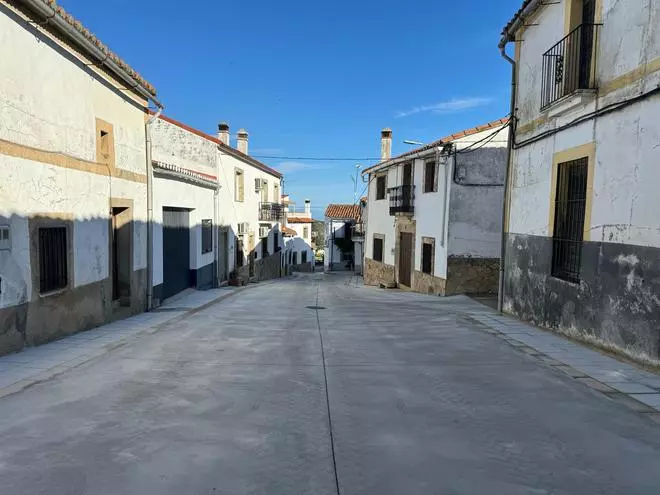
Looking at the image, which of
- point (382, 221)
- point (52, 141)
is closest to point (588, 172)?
point (52, 141)

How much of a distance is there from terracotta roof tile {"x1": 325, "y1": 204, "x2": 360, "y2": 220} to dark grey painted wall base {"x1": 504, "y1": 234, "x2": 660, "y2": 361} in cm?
3023

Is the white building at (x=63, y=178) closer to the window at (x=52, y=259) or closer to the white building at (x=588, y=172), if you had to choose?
the window at (x=52, y=259)

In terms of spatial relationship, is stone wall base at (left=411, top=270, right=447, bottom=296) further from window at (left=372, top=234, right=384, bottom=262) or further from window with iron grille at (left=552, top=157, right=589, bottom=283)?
window with iron grille at (left=552, top=157, right=589, bottom=283)

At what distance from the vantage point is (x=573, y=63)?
7.19 metres

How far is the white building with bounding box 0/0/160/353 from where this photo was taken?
5.67 m

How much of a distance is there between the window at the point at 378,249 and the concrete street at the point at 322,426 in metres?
15.2

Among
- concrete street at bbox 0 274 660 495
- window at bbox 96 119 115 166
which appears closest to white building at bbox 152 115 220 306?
window at bbox 96 119 115 166

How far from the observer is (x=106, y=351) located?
6.18 m

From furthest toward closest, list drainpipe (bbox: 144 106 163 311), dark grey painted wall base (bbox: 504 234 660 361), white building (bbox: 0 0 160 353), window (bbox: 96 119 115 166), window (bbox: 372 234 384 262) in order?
1. window (bbox: 372 234 384 262)
2. drainpipe (bbox: 144 106 163 311)
3. window (bbox: 96 119 115 166)
4. white building (bbox: 0 0 160 353)
5. dark grey painted wall base (bbox: 504 234 660 361)

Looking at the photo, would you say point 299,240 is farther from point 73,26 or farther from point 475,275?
point 73,26

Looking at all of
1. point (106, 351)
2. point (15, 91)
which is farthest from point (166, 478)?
point (15, 91)

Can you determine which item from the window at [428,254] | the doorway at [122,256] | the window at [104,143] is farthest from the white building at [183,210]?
the window at [428,254]

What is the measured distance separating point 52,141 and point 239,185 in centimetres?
1442

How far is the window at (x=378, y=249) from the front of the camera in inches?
852
